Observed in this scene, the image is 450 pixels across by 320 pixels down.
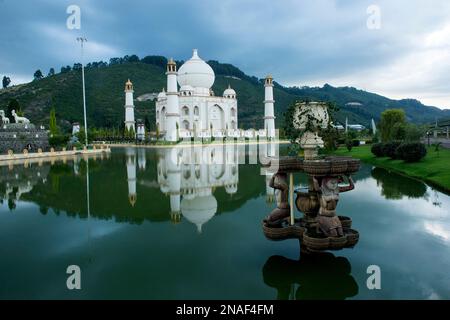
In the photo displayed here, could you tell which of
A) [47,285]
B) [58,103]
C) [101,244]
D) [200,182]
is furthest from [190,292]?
[58,103]

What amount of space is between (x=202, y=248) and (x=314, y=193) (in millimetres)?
2362

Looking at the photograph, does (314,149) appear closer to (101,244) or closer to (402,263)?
(402,263)

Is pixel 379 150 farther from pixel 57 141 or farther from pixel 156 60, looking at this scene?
pixel 156 60

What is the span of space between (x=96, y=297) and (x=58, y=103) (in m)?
76.9

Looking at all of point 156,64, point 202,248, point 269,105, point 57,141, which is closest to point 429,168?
point 202,248

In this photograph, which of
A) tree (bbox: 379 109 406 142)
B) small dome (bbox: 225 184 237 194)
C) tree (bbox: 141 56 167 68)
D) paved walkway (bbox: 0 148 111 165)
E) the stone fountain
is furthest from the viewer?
tree (bbox: 141 56 167 68)

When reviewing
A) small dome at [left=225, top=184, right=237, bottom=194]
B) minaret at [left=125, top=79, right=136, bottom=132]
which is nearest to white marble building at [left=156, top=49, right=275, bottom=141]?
minaret at [left=125, top=79, right=136, bottom=132]

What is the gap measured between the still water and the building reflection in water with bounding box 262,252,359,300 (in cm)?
2

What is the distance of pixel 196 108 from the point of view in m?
50.5

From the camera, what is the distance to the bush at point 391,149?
2070 cm

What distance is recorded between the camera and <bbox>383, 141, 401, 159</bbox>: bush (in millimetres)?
20695

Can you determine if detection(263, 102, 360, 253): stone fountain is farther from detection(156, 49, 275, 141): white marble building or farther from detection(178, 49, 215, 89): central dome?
detection(178, 49, 215, 89): central dome

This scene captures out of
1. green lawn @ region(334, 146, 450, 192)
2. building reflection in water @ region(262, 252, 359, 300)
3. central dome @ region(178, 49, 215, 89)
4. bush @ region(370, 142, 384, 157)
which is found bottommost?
building reflection in water @ region(262, 252, 359, 300)
